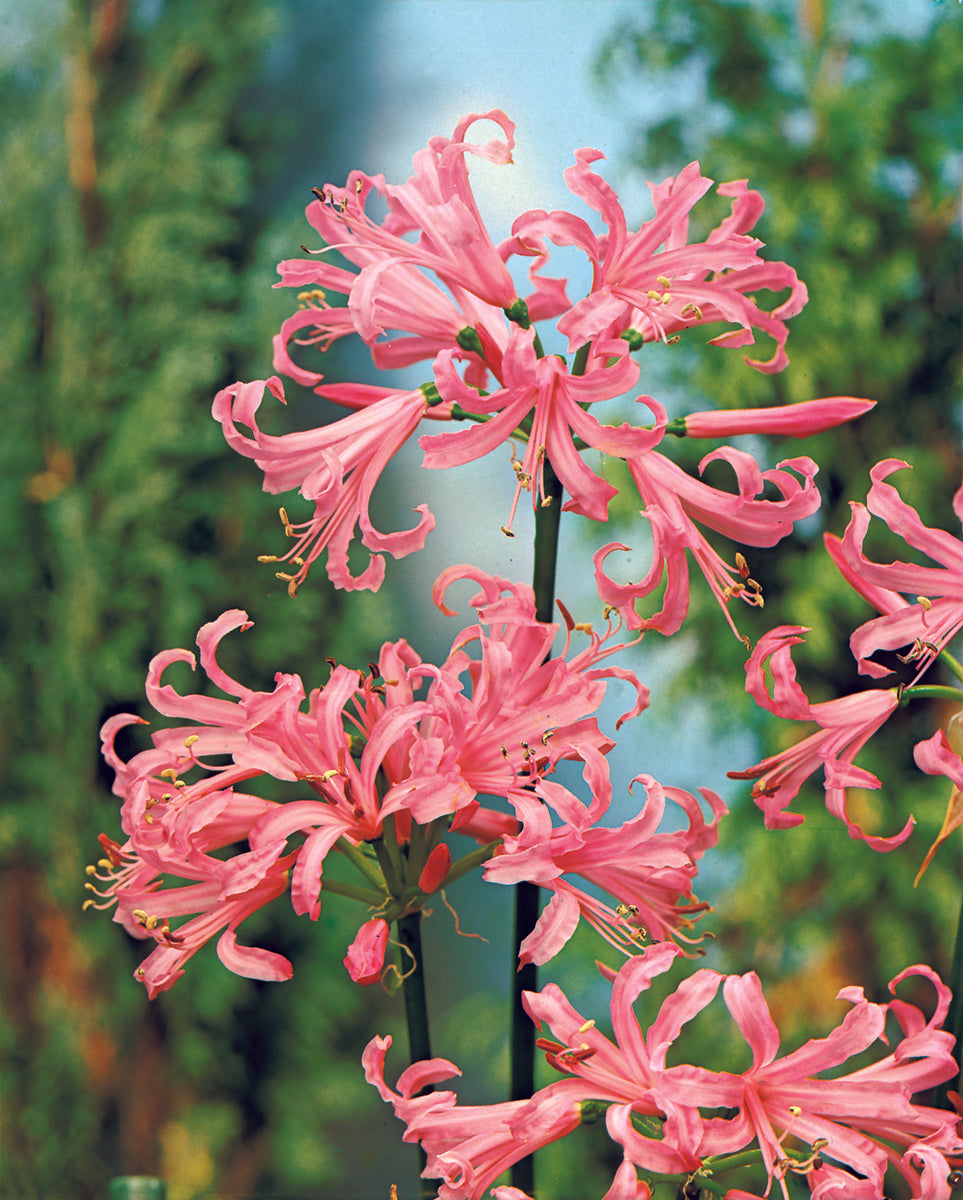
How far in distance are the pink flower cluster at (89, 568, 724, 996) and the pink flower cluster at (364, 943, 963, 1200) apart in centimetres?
7

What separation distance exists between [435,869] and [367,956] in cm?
6

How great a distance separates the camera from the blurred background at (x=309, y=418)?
98 cm

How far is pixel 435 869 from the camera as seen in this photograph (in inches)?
23.5

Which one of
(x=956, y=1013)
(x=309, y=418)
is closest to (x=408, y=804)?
(x=956, y=1013)

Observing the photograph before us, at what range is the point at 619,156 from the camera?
97 cm

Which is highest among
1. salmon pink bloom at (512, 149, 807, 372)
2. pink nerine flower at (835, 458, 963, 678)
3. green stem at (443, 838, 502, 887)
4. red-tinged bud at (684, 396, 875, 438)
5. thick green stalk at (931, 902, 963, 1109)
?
salmon pink bloom at (512, 149, 807, 372)

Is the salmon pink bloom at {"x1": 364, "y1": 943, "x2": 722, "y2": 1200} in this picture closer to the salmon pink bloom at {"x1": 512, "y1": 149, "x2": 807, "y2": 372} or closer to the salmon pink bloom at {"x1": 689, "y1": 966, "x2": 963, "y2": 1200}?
the salmon pink bloom at {"x1": 689, "y1": 966, "x2": 963, "y2": 1200}

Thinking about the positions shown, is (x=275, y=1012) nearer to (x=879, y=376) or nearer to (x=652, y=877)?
(x=652, y=877)

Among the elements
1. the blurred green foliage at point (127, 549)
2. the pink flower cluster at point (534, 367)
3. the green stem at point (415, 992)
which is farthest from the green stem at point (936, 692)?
the blurred green foliage at point (127, 549)

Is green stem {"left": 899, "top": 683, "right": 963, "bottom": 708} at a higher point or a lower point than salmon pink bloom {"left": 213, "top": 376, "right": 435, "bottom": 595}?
lower

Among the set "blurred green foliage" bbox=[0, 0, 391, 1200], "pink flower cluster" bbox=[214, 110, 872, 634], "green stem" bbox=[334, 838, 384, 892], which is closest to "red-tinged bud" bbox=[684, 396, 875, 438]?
"pink flower cluster" bbox=[214, 110, 872, 634]

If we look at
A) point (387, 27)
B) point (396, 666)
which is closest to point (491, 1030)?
point (396, 666)

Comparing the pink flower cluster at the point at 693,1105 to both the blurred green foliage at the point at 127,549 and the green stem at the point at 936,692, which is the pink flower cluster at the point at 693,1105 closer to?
the green stem at the point at 936,692

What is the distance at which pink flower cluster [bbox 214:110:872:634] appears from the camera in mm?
597
